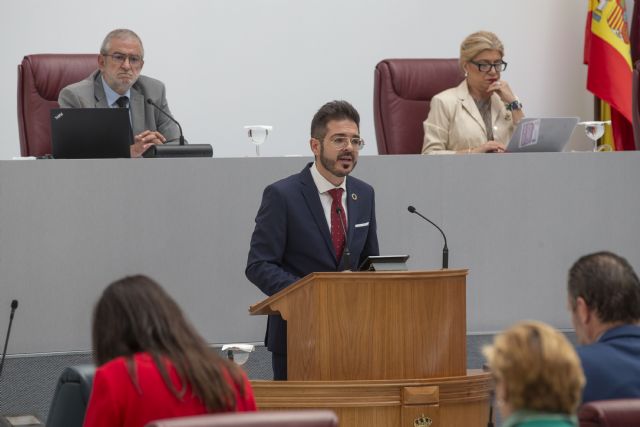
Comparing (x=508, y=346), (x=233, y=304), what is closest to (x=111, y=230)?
(x=233, y=304)

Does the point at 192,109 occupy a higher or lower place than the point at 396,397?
higher

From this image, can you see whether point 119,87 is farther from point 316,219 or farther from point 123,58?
point 316,219

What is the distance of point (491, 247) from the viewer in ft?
19.2

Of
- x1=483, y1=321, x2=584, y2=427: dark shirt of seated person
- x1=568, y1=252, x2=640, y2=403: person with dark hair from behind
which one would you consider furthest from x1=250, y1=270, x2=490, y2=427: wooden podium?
x1=483, y1=321, x2=584, y2=427: dark shirt of seated person

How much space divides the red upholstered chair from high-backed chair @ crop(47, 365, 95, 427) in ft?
3.53

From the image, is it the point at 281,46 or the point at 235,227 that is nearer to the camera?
the point at 235,227

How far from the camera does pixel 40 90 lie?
6328mm

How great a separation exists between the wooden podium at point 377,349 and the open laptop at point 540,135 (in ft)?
8.14

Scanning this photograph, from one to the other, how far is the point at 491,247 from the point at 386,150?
0.95 metres

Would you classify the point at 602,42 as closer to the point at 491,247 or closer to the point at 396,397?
the point at 491,247

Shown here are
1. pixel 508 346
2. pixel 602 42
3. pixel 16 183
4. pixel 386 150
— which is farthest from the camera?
pixel 602 42

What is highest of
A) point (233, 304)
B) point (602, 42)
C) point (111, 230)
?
point (602, 42)

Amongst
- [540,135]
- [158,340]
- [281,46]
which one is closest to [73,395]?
[158,340]

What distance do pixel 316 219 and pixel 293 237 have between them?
0.32 ft
